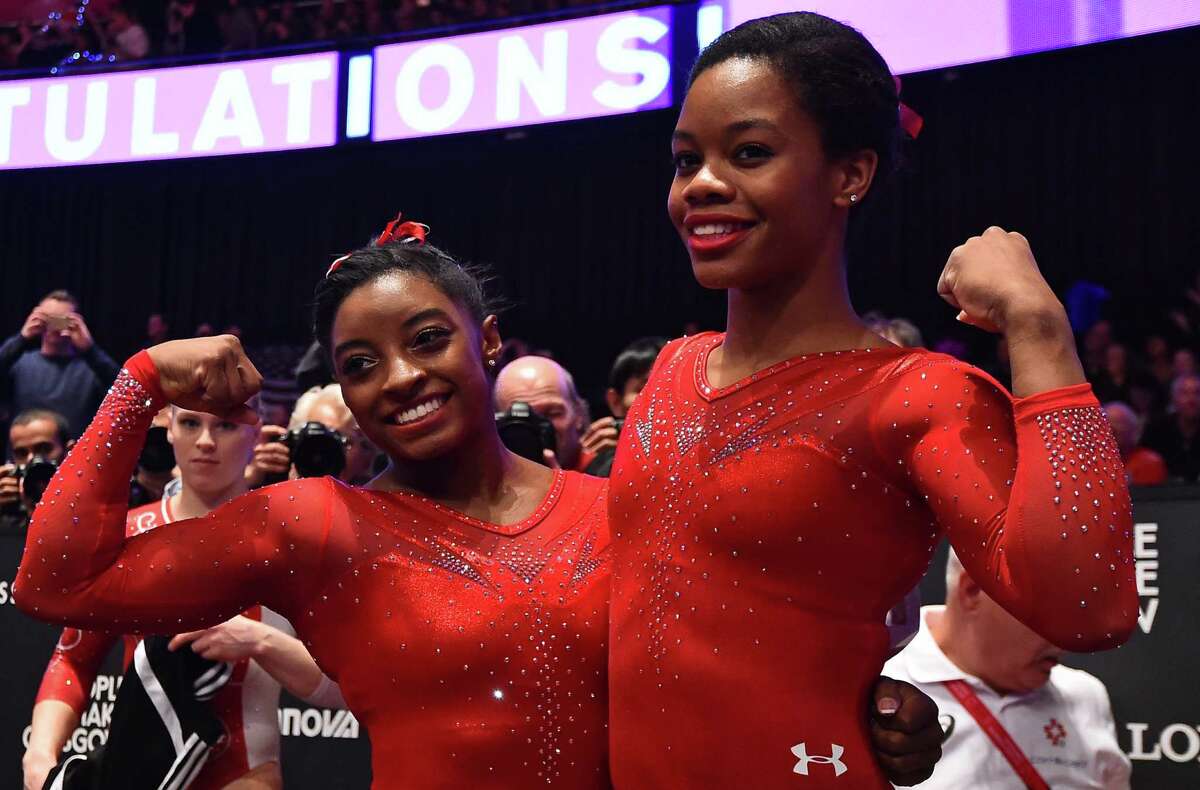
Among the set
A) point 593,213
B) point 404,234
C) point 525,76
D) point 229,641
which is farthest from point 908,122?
point 593,213

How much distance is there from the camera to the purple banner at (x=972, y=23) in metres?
5.86

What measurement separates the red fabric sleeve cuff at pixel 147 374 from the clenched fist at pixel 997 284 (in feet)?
3.19

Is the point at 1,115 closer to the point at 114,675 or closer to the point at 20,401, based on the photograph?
the point at 20,401

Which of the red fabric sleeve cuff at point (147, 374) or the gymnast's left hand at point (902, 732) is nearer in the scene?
the gymnast's left hand at point (902, 732)

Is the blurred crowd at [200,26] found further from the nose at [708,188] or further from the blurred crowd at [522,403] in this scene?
the nose at [708,188]

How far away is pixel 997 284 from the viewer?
4.23 feet

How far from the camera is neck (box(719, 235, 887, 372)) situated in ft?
4.84

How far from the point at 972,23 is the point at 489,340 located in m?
4.89

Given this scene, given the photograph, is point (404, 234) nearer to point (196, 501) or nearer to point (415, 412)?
point (415, 412)

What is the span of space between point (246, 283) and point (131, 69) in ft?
6.39

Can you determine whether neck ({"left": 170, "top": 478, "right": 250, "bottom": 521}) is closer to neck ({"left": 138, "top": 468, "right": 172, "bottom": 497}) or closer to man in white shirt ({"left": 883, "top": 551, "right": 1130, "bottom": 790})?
neck ({"left": 138, "top": 468, "right": 172, "bottom": 497})

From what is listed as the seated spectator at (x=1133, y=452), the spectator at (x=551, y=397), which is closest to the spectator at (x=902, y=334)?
the spectator at (x=551, y=397)

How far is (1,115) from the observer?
27.7 ft

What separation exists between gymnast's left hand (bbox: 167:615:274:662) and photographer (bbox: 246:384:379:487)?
46 cm
